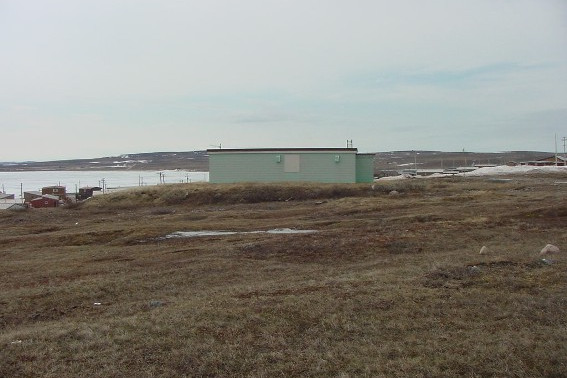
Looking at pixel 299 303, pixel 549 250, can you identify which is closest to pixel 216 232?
pixel 549 250

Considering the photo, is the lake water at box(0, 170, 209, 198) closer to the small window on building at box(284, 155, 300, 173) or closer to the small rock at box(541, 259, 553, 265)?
the small window on building at box(284, 155, 300, 173)

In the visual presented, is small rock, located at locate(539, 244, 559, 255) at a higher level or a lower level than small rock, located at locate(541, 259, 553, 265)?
higher

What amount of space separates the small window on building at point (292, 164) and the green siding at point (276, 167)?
0.23m

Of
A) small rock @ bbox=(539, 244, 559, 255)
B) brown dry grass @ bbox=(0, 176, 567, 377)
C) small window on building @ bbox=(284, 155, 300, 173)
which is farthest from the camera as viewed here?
small window on building @ bbox=(284, 155, 300, 173)

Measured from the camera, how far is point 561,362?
18.0ft

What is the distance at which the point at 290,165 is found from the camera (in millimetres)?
40594

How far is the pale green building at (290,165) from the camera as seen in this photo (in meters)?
40.0

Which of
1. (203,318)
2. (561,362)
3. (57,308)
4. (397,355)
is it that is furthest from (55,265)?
(561,362)

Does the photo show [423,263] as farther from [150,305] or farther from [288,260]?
[150,305]

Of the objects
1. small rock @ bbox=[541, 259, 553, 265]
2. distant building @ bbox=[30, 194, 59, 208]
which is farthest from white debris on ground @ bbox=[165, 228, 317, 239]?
distant building @ bbox=[30, 194, 59, 208]

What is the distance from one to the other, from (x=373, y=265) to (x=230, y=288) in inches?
150

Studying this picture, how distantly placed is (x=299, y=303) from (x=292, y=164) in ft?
107

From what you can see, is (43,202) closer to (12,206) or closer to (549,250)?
(12,206)

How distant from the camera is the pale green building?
131 feet
